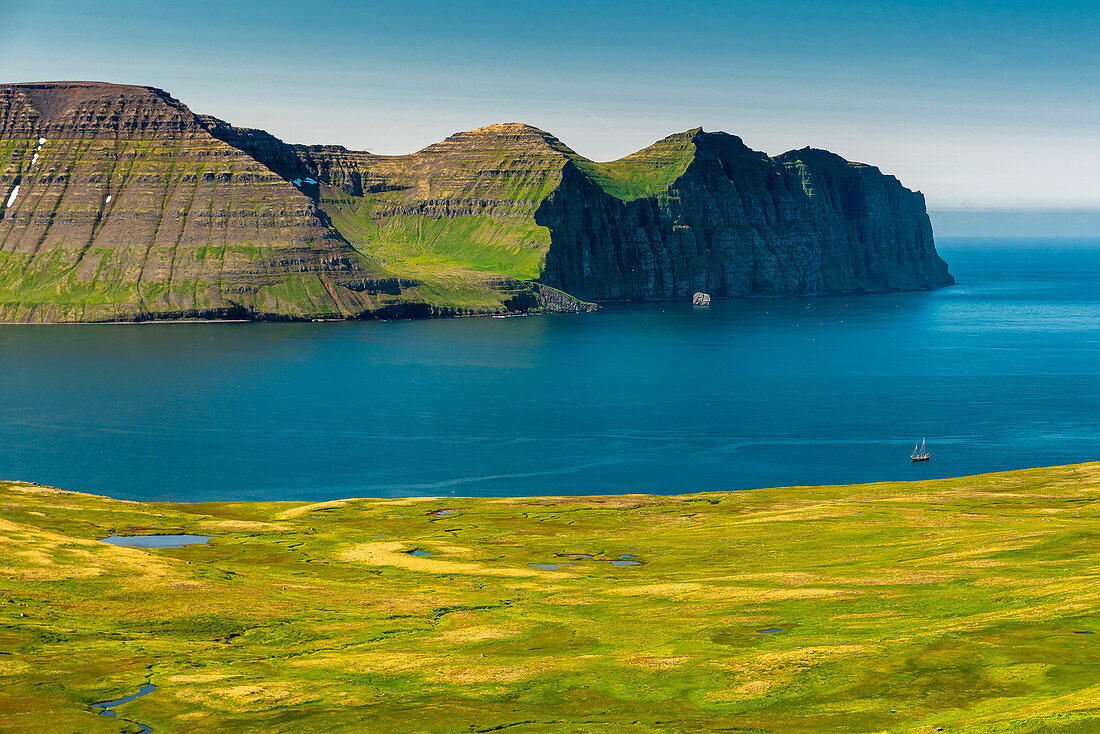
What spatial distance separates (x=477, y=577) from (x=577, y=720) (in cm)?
5104

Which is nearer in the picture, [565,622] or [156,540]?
[565,622]

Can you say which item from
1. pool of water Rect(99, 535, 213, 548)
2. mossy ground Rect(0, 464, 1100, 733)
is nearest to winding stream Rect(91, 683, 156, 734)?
mossy ground Rect(0, 464, 1100, 733)

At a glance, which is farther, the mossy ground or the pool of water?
the pool of water

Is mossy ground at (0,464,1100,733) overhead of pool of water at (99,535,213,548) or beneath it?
overhead

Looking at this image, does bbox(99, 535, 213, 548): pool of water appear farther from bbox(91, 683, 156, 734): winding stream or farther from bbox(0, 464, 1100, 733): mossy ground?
bbox(91, 683, 156, 734): winding stream

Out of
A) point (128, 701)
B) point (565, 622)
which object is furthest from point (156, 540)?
point (128, 701)

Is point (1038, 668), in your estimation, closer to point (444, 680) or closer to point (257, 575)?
point (444, 680)

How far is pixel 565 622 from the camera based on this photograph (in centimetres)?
9088

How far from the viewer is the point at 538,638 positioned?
85312mm

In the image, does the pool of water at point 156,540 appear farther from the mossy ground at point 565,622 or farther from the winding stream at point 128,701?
the winding stream at point 128,701

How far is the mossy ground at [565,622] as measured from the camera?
64.9 m

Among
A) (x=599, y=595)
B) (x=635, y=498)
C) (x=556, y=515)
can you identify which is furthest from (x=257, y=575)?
(x=635, y=498)

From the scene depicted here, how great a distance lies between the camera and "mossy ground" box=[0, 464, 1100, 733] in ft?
213

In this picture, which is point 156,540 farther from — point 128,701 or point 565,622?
point 128,701
